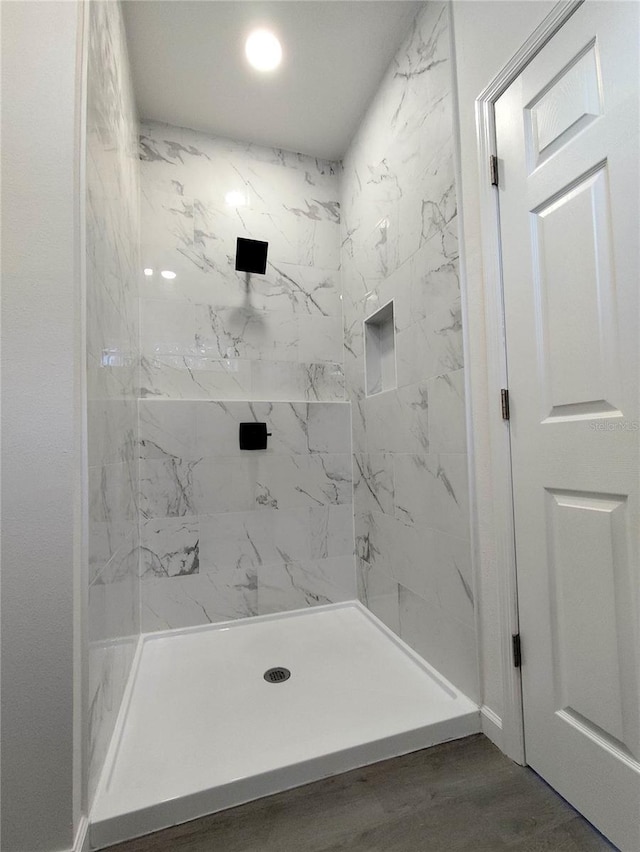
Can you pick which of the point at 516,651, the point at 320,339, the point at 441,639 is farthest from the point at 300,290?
the point at 516,651

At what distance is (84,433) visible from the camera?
1.03m

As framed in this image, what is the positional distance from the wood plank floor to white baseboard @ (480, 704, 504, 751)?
73mm

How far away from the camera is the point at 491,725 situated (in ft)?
4.40

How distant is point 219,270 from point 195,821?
2.45 meters

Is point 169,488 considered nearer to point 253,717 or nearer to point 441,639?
point 253,717

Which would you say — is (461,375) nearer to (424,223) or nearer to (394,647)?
(424,223)

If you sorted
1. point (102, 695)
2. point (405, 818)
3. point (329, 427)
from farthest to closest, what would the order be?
point (329, 427), point (102, 695), point (405, 818)

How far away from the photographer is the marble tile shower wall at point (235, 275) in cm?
227

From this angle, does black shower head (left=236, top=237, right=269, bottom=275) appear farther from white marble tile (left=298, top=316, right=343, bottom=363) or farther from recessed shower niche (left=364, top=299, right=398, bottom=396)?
recessed shower niche (left=364, top=299, right=398, bottom=396)

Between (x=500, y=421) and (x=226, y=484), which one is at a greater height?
(x=500, y=421)

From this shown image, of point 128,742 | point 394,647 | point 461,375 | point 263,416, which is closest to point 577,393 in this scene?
point 461,375

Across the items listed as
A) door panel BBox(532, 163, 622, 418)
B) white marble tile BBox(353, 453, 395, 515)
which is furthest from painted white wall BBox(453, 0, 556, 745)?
white marble tile BBox(353, 453, 395, 515)

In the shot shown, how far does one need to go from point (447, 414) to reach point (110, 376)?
1298 millimetres

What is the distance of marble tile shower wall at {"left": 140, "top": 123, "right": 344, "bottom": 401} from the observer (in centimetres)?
227
